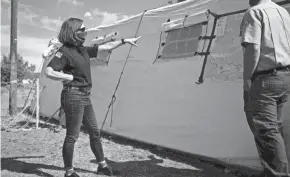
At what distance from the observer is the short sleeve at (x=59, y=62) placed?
295cm

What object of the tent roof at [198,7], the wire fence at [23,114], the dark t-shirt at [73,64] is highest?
the tent roof at [198,7]

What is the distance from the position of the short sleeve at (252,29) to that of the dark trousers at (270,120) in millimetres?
310

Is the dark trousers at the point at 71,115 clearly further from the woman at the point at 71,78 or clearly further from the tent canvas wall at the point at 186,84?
the tent canvas wall at the point at 186,84

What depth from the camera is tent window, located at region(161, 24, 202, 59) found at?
14.1 feet

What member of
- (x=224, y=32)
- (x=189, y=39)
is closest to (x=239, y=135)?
(x=224, y=32)

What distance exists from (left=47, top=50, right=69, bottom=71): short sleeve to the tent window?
6.70 ft

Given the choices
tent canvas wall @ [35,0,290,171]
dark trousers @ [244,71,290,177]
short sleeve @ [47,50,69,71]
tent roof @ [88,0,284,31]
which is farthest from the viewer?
tent roof @ [88,0,284,31]

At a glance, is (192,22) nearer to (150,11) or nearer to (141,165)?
(150,11)

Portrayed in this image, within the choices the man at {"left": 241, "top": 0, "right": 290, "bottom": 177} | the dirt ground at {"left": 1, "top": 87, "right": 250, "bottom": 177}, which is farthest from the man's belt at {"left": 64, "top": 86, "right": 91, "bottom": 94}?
the man at {"left": 241, "top": 0, "right": 290, "bottom": 177}

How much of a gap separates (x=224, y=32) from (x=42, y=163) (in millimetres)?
3159

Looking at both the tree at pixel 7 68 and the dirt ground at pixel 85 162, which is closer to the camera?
the dirt ground at pixel 85 162

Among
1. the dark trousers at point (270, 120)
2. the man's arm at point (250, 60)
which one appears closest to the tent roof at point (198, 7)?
the man's arm at point (250, 60)

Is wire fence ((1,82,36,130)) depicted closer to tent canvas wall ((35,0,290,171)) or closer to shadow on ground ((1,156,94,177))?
tent canvas wall ((35,0,290,171))

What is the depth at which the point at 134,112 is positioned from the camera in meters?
5.09
